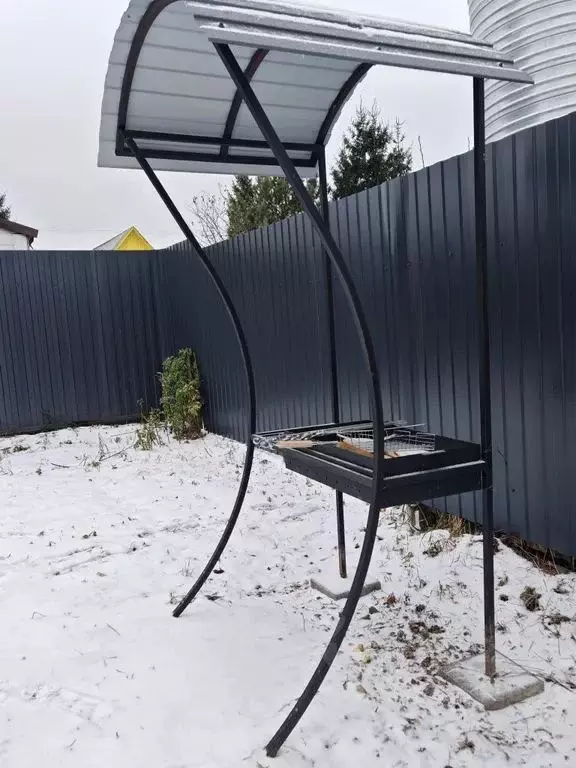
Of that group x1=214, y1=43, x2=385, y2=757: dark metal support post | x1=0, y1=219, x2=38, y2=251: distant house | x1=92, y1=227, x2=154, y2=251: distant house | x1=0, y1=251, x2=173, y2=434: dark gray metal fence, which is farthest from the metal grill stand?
x1=92, y1=227, x2=154, y2=251: distant house

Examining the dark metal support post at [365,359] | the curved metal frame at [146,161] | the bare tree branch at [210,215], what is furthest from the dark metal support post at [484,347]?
the bare tree branch at [210,215]

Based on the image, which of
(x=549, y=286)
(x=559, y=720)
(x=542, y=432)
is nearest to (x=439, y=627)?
(x=559, y=720)

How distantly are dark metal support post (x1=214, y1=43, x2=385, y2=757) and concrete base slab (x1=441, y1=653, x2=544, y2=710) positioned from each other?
497mm

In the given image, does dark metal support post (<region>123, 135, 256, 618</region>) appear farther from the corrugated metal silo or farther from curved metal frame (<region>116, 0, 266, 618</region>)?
the corrugated metal silo

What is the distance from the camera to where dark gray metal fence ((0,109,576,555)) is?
7.79 feet

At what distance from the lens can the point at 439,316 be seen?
9.88 ft

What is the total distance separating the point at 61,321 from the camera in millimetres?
6723

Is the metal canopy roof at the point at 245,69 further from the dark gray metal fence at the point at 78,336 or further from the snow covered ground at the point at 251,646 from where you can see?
the dark gray metal fence at the point at 78,336

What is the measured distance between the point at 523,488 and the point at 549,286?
0.84 meters

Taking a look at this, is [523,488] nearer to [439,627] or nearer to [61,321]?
[439,627]

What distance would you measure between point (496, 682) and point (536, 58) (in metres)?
2.63

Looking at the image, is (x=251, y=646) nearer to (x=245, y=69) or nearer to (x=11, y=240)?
(x=245, y=69)

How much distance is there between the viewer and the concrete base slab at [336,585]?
253 cm

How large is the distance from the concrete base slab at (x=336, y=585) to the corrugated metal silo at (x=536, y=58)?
6.95ft
